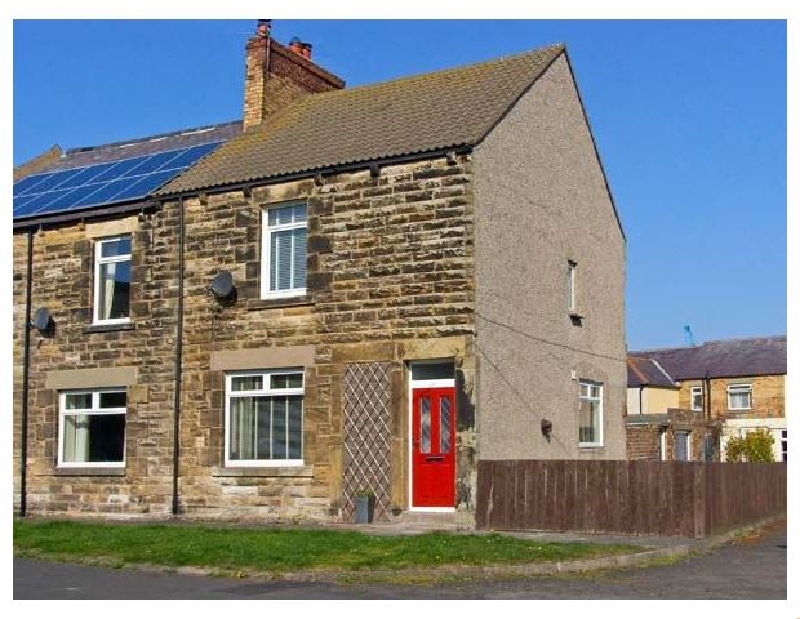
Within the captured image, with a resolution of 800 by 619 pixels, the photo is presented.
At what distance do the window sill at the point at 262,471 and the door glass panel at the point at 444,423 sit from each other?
8.48ft

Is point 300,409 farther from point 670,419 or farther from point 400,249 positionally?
point 670,419

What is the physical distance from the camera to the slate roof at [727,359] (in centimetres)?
5600

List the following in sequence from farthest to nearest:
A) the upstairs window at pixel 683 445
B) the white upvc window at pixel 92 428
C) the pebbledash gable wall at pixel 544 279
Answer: the upstairs window at pixel 683 445 < the white upvc window at pixel 92 428 < the pebbledash gable wall at pixel 544 279

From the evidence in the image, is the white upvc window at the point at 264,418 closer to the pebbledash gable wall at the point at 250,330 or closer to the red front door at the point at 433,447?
the pebbledash gable wall at the point at 250,330

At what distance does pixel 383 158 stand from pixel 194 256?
4769 mm

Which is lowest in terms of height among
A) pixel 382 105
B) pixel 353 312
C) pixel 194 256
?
pixel 353 312

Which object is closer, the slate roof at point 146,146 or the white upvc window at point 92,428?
the white upvc window at point 92,428

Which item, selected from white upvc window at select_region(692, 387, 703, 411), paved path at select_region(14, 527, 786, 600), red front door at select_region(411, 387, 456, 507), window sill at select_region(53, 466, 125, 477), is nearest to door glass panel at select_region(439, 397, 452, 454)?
red front door at select_region(411, 387, 456, 507)

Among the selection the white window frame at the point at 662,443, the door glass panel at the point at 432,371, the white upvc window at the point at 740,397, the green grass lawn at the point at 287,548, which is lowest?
the green grass lawn at the point at 287,548

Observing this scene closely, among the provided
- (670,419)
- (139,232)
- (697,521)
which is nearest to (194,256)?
(139,232)

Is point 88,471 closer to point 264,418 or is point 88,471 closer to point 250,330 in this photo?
point 264,418

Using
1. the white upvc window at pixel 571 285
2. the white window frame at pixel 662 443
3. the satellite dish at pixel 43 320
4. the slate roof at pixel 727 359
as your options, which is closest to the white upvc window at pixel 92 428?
the satellite dish at pixel 43 320

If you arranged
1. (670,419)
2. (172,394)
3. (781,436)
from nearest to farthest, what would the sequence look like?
(172,394) → (670,419) → (781,436)

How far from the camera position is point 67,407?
2367 centimetres
